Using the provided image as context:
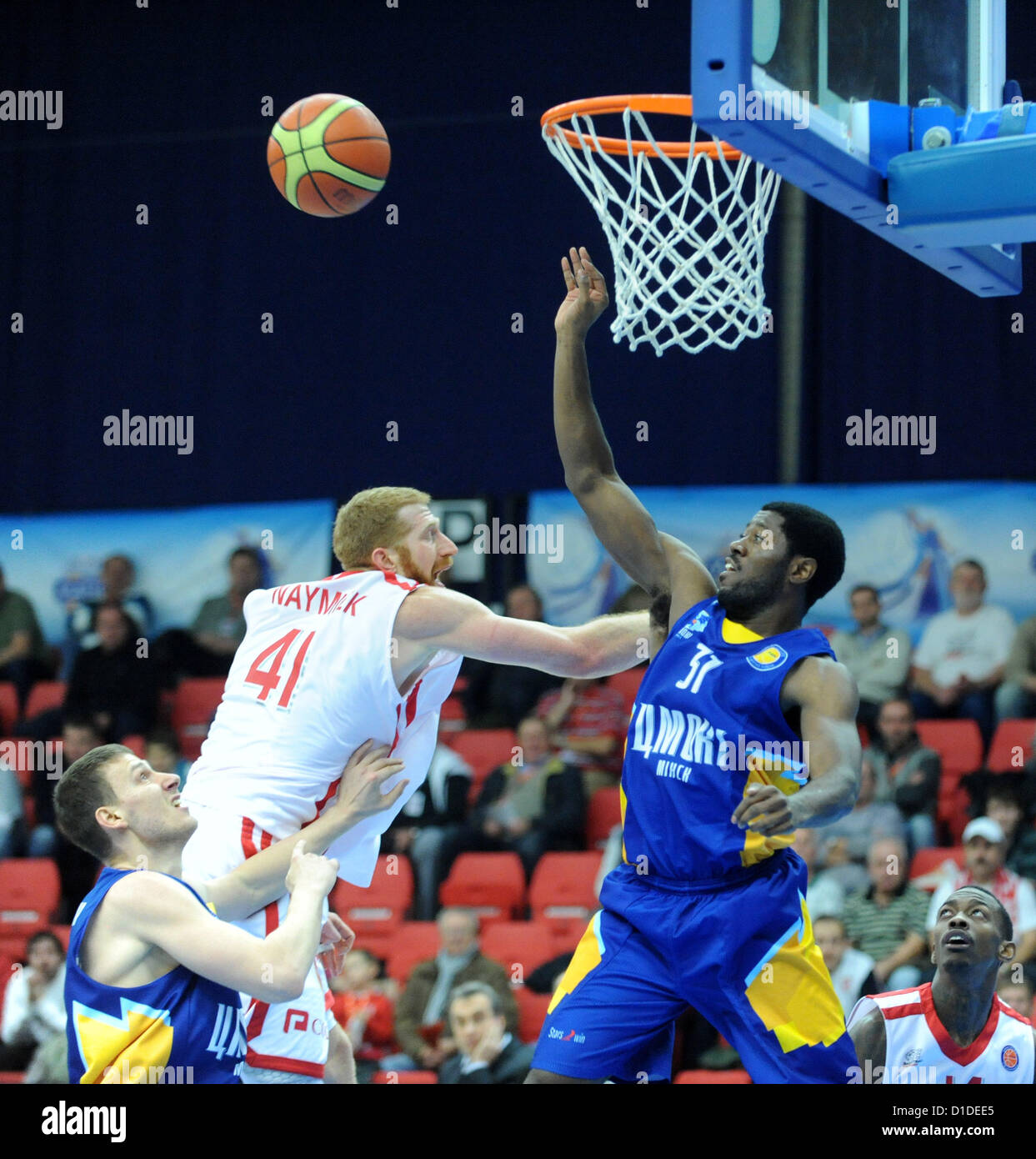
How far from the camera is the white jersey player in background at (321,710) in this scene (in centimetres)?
448

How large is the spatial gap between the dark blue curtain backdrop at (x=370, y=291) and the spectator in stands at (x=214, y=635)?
1.40m

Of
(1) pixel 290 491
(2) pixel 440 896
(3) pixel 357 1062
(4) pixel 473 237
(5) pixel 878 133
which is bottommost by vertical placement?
(3) pixel 357 1062

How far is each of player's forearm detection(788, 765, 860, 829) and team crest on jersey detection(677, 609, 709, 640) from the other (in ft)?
2.14

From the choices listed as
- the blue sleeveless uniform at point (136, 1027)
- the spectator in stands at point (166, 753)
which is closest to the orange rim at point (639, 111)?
the blue sleeveless uniform at point (136, 1027)

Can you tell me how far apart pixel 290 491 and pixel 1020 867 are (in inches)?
234

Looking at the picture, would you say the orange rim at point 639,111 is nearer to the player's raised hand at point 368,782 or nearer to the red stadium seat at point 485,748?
the player's raised hand at point 368,782

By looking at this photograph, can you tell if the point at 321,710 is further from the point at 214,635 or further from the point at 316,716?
the point at 214,635

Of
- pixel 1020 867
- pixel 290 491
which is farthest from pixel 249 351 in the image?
pixel 1020 867

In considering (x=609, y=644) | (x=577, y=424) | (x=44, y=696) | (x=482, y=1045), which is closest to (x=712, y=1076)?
(x=482, y=1045)

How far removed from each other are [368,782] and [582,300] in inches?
59.5

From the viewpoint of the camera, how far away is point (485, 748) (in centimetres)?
928
